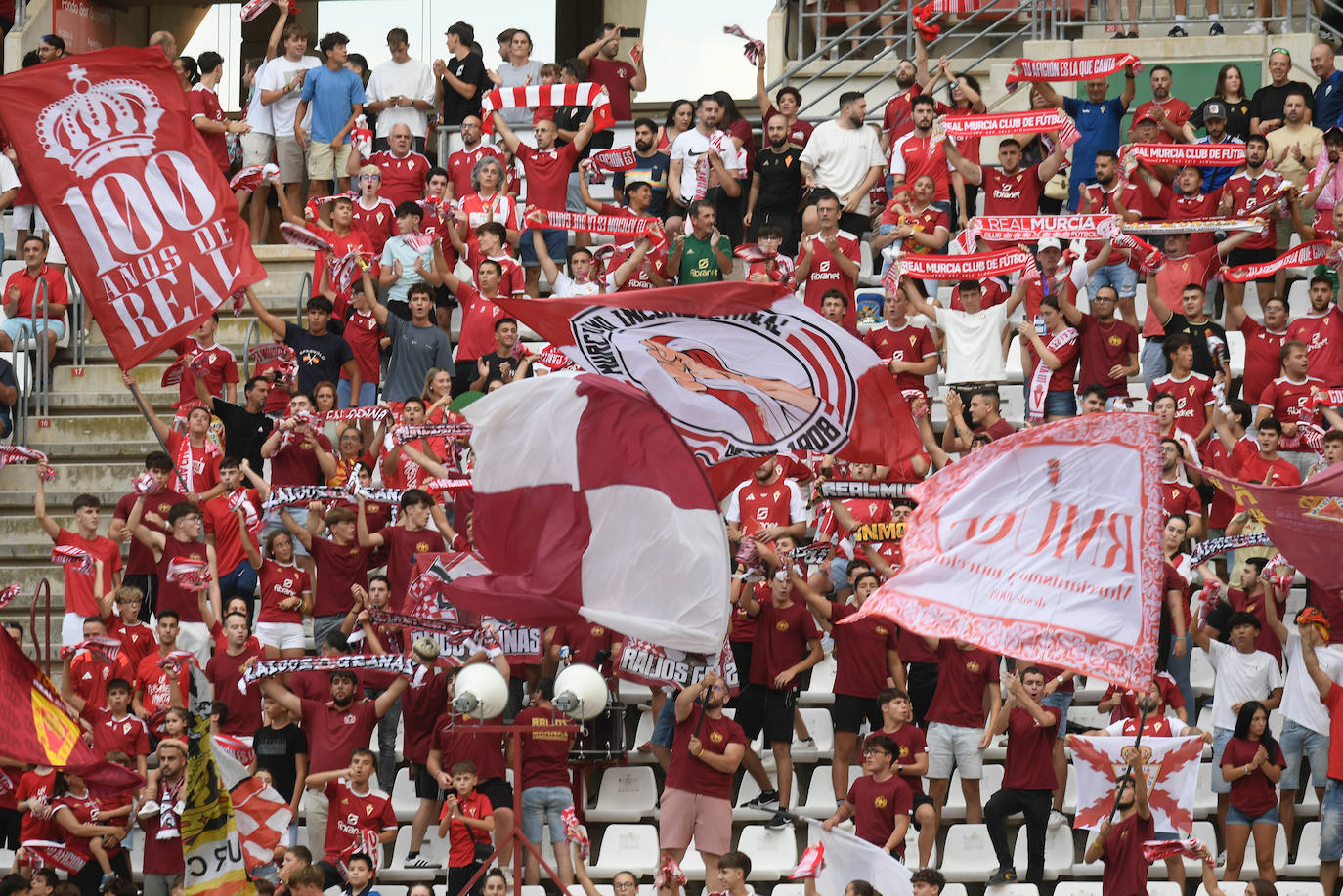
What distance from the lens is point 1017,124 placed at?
20.5 metres

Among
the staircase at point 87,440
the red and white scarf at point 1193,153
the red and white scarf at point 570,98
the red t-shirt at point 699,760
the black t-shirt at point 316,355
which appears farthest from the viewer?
the red and white scarf at point 570,98

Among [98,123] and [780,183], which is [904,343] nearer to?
[780,183]

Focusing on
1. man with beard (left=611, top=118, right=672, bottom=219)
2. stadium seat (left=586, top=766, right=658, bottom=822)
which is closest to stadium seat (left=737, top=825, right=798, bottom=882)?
stadium seat (left=586, top=766, right=658, bottom=822)

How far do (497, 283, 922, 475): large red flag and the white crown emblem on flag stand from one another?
10.9ft

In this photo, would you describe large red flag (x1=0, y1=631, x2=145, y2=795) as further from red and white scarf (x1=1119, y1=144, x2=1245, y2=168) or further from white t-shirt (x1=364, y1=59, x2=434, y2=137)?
red and white scarf (x1=1119, y1=144, x2=1245, y2=168)

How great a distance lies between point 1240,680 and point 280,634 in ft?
24.3

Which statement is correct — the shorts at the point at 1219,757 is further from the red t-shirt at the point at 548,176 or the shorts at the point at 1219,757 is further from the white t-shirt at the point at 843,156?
the red t-shirt at the point at 548,176

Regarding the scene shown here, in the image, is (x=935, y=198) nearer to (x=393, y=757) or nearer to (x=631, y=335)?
(x=393, y=757)

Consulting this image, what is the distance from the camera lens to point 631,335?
1216 cm

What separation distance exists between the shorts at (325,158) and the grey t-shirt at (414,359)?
3.43 meters

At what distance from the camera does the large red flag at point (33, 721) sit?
39.2 ft

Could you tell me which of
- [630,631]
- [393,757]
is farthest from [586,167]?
[630,631]

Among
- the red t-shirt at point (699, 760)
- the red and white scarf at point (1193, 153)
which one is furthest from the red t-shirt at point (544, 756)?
the red and white scarf at point (1193, 153)

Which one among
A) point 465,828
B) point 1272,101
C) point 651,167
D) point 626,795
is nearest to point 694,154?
point 651,167
